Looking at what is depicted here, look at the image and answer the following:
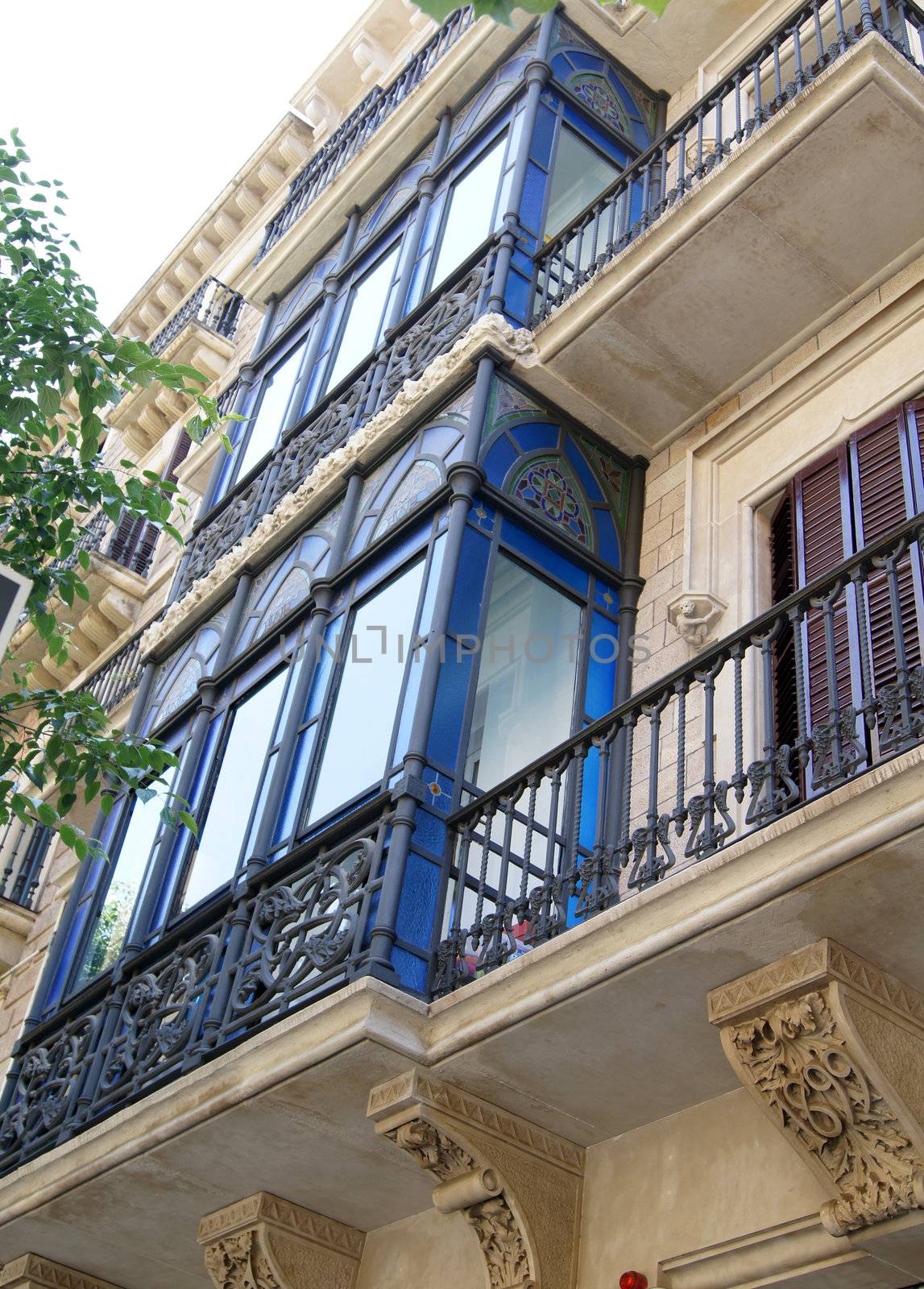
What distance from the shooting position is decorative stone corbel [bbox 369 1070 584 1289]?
5.93 m

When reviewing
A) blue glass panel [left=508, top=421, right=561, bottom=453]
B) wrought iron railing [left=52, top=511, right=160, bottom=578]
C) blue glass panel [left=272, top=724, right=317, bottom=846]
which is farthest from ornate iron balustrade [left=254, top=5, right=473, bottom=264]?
blue glass panel [left=272, top=724, right=317, bottom=846]

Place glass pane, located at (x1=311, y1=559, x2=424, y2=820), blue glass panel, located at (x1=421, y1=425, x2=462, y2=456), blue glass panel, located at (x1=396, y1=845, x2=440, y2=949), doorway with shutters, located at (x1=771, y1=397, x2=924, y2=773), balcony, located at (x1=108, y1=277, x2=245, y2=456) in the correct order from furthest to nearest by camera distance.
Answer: balcony, located at (x1=108, y1=277, x2=245, y2=456) → blue glass panel, located at (x1=421, y1=425, x2=462, y2=456) → glass pane, located at (x1=311, y1=559, x2=424, y2=820) → doorway with shutters, located at (x1=771, y1=397, x2=924, y2=773) → blue glass panel, located at (x1=396, y1=845, x2=440, y2=949)

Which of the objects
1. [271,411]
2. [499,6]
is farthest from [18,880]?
[499,6]

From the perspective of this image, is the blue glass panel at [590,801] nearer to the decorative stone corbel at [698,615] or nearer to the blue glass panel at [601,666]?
the blue glass panel at [601,666]

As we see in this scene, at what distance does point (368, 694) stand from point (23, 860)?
287 inches

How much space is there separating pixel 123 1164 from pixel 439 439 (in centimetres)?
422

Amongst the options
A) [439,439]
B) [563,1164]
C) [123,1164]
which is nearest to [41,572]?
[439,439]

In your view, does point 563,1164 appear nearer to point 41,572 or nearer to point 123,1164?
point 123,1164

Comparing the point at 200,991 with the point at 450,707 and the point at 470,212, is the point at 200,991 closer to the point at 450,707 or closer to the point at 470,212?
the point at 450,707

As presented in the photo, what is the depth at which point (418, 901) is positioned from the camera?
6344 millimetres

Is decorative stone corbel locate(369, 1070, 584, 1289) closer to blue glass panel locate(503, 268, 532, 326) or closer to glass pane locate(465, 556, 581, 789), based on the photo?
glass pane locate(465, 556, 581, 789)

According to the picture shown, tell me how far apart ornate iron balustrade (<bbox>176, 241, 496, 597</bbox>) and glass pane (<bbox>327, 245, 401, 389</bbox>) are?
35 centimetres

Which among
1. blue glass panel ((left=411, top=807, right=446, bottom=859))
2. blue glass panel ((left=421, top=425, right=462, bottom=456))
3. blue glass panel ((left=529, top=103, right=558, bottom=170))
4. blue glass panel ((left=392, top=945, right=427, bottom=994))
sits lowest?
blue glass panel ((left=392, top=945, right=427, bottom=994))

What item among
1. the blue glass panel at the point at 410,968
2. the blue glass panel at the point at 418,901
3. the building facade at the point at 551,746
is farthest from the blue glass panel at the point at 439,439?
the blue glass panel at the point at 410,968
